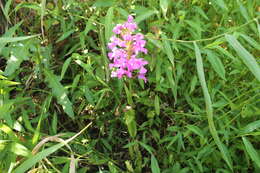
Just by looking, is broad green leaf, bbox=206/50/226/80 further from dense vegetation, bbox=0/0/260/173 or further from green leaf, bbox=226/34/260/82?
green leaf, bbox=226/34/260/82

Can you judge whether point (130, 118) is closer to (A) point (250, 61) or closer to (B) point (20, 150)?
(B) point (20, 150)

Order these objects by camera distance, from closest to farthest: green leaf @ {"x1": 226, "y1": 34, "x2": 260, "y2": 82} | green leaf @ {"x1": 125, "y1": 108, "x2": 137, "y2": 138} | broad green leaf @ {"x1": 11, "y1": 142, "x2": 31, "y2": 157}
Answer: green leaf @ {"x1": 226, "y1": 34, "x2": 260, "y2": 82}
broad green leaf @ {"x1": 11, "y1": 142, "x2": 31, "y2": 157}
green leaf @ {"x1": 125, "y1": 108, "x2": 137, "y2": 138}

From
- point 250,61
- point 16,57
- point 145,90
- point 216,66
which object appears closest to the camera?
point 250,61

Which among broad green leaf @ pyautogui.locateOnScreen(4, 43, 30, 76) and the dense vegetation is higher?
broad green leaf @ pyautogui.locateOnScreen(4, 43, 30, 76)

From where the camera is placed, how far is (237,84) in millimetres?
1515

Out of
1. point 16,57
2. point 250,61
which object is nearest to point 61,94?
point 16,57

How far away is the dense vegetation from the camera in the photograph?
1272 mm

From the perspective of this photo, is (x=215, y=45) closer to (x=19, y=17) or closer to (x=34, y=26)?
(x=34, y=26)

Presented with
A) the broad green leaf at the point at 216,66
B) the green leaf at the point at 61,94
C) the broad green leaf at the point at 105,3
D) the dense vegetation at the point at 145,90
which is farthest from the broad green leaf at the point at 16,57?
the broad green leaf at the point at 216,66

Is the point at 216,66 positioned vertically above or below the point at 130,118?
above

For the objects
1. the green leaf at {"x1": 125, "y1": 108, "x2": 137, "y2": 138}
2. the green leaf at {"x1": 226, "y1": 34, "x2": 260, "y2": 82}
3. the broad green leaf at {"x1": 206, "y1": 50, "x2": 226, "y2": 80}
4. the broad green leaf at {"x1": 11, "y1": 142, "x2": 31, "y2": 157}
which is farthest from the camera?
the green leaf at {"x1": 125, "y1": 108, "x2": 137, "y2": 138}

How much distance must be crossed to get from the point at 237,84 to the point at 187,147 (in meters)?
0.45

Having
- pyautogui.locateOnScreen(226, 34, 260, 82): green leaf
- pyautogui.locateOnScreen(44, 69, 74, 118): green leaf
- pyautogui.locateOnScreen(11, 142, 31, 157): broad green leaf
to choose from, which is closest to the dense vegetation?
pyautogui.locateOnScreen(44, 69, 74, 118): green leaf

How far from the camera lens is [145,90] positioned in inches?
61.6
